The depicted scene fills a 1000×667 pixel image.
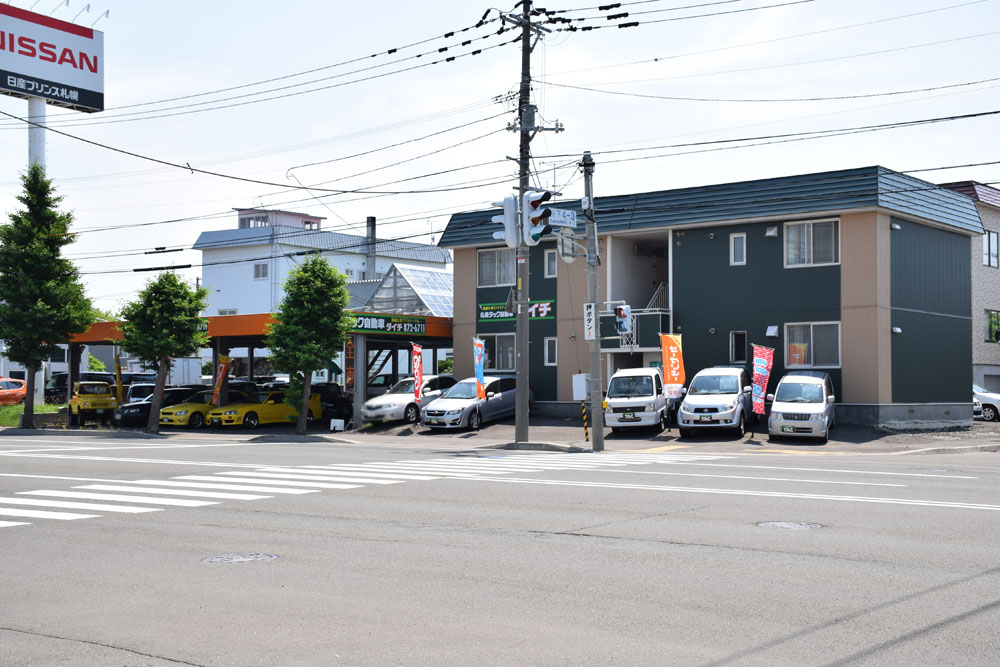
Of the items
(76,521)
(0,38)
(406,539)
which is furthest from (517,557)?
(0,38)

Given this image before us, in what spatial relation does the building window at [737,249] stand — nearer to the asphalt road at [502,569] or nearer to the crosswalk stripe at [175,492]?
the asphalt road at [502,569]

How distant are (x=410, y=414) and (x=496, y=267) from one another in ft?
24.1

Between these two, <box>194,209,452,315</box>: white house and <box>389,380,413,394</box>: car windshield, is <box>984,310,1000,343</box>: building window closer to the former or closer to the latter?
<box>389,380,413,394</box>: car windshield

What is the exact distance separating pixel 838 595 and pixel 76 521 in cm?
915

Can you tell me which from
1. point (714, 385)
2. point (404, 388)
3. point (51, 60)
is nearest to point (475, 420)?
point (404, 388)

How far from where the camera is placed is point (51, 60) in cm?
5022

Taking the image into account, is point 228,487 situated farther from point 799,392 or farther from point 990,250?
point 990,250

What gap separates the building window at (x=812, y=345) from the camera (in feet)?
103

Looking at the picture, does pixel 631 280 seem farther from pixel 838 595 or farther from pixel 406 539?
pixel 838 595

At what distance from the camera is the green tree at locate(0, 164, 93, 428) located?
1512 inches

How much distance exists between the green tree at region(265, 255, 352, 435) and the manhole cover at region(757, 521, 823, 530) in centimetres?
2369

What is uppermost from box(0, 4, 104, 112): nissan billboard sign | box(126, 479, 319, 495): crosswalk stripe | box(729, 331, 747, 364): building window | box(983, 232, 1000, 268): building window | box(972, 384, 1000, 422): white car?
box(0, 4, 104, 112): nissan billboard sign

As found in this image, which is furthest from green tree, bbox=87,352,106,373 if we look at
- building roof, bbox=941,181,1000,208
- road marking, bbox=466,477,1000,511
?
road marking, bbox=466,477,1000,511

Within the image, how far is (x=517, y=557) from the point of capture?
9.71 meters
